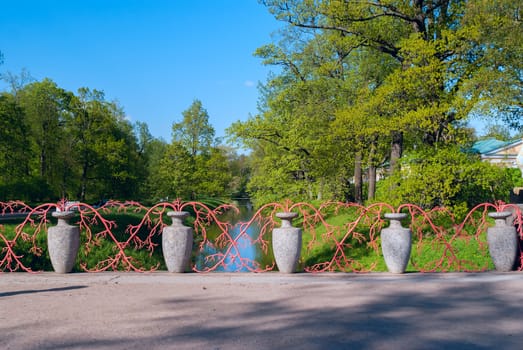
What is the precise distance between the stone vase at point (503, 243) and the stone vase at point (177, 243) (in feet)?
16.5

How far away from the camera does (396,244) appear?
736cm

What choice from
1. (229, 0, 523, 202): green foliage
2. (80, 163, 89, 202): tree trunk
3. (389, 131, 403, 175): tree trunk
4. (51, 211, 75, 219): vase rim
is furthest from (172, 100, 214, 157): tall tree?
(51, 211, 75, 219): vase rim

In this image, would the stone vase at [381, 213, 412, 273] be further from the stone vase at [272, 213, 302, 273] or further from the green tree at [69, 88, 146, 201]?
the green tree at [69, 88, 146, 201]

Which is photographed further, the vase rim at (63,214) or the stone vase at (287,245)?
the vase rim at (63,214)

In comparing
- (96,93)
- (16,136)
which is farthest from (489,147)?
(16,136)

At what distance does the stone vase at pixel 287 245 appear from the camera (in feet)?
24.1

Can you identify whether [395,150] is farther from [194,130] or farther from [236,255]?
[194,130]

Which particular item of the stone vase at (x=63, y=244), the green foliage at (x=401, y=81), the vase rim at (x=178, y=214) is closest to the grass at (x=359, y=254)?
the green foliage at (x=401, y=81)

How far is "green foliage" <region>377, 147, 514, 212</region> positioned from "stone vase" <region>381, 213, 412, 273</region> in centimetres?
726

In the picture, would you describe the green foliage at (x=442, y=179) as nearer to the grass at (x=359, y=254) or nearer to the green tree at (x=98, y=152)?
the grass at (x=359, y=254)

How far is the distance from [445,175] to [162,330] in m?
11.9

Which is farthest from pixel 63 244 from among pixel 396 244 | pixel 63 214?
pixel 396 244

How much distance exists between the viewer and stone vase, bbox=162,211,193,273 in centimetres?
747

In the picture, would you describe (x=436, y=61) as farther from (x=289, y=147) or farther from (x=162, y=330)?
(x=162, y=330)
